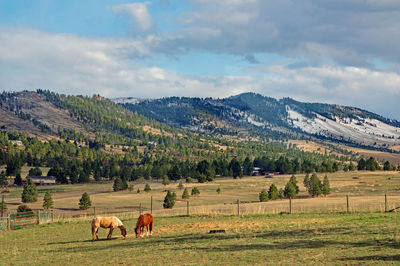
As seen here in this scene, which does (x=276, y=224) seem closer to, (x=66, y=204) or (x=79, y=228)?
(x=79, y=228)

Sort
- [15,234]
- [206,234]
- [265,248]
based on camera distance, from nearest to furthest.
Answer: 1. [265,248]
2. [206,234]
3. [15,234]

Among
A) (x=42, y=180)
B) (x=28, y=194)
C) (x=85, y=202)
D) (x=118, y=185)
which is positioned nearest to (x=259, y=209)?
(x=85, y=202)

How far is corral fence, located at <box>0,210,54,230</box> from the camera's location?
47.8 m

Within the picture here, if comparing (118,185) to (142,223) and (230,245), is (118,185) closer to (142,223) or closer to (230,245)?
(142,223)

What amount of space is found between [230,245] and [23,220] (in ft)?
100

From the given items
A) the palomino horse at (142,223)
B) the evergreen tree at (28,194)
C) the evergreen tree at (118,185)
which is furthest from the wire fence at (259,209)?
the evergreen tree at (118,185)

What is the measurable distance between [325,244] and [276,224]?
501 inches

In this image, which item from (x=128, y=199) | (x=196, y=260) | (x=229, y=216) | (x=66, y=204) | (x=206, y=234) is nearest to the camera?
(x=196, y=260)

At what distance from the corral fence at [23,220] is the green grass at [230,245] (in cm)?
683

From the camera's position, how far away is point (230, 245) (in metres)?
28.1

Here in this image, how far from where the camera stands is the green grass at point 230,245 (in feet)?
76.6

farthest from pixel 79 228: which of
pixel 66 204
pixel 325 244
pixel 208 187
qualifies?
pixel 208 187

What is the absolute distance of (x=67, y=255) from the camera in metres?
28.6

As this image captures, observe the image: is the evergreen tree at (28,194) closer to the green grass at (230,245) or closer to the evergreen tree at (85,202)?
the evergreen tree at (85,202)
